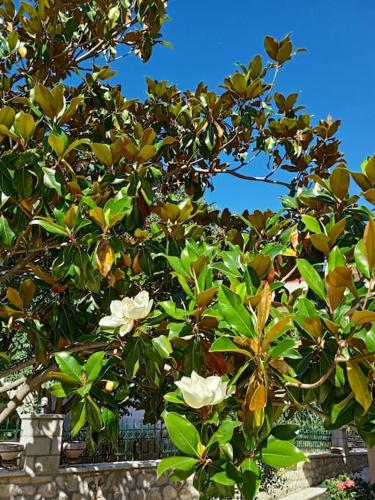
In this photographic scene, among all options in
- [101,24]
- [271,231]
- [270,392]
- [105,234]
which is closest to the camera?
[270,392]

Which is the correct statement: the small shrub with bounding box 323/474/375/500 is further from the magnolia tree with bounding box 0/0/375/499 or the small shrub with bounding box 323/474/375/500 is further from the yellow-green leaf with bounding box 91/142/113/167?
the yellow-green leaf with bounding box 91/142/113/167

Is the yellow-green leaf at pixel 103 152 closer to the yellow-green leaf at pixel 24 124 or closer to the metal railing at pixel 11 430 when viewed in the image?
the yellow-green leaf at pixel 24 124

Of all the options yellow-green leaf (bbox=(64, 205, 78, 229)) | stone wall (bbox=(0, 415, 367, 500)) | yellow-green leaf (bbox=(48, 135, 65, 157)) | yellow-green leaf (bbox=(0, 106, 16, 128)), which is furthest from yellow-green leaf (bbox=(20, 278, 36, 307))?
stone wall (bbox=(0, 415, 367, 500))

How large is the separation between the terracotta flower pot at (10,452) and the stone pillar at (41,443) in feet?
0.28

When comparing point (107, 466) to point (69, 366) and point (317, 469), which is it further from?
point (317, 469)

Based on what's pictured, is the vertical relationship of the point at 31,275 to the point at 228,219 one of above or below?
below

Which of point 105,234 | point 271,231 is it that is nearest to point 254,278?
point 105,234

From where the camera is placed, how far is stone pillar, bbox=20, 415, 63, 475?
20.0 ft

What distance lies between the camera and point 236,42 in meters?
6.15

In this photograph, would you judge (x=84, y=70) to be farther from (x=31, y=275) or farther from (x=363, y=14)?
(x=363, y=14)

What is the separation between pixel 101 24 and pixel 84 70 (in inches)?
22.8

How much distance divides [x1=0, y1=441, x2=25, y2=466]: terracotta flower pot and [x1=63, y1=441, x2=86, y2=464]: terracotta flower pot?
714 millimetres

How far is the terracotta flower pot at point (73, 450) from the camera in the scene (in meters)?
6.64

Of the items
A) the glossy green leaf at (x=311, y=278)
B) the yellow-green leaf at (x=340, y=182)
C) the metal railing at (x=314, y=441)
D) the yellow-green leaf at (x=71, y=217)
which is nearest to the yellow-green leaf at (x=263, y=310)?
the glossy green leaf at (x=311, y=278)
